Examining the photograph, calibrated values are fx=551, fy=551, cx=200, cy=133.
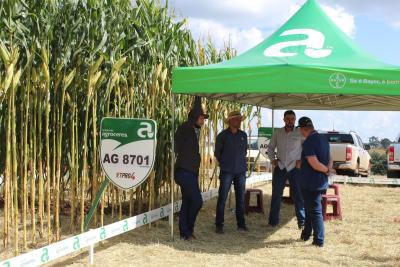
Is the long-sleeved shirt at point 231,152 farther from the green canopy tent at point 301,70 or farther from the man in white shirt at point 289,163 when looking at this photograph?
the green canopy tent at point 301,70

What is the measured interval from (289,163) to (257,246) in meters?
1.41

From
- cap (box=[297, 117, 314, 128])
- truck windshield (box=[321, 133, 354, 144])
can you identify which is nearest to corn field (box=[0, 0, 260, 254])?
cap (box=[297, 117, 314, 128])

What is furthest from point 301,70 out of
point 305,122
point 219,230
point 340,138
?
point 340,138

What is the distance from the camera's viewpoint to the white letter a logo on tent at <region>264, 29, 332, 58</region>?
22.1 ft

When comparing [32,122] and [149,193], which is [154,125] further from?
[149,193]

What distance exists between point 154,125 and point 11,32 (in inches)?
67.8

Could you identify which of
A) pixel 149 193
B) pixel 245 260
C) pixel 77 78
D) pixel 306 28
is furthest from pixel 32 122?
pixel 306 28

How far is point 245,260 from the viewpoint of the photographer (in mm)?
5957

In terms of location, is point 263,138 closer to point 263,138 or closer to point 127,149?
point 263,138

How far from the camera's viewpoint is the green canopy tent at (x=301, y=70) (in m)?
6.04

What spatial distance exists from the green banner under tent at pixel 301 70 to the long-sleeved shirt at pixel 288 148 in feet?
4.27

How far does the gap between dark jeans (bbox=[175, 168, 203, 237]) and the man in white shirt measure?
1436 mm

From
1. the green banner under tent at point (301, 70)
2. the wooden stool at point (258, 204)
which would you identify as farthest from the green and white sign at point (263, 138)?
the green banner under tent at point (301, 70)

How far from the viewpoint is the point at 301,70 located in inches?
240
